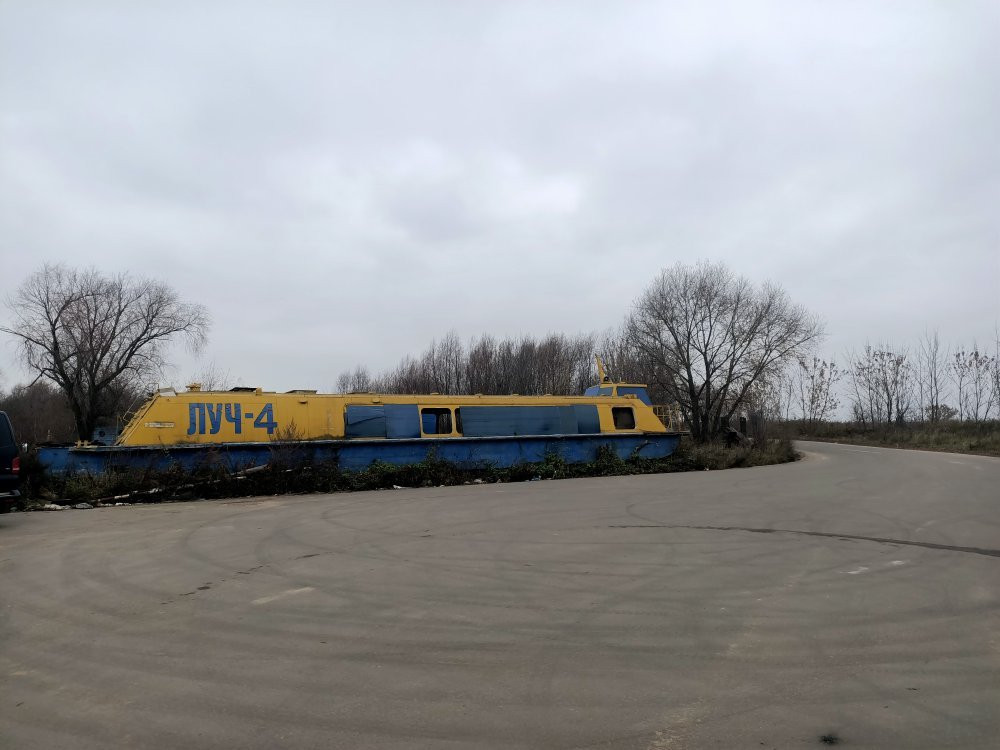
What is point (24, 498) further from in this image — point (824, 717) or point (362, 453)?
point (824, 717)

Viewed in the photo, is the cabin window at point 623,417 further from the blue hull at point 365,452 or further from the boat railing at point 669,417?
the boat railing at point 669,417

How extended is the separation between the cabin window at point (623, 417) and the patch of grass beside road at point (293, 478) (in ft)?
4.29

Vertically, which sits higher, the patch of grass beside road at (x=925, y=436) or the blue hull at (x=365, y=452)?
the blue hull at (x=365, y=452)

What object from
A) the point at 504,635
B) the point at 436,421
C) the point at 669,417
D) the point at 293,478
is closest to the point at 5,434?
the point at 293,478

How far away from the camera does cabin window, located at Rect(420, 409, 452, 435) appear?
20.0 m

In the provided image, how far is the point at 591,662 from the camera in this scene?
4453mm

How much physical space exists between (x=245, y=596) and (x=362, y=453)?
487 inches

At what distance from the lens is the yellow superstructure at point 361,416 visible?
1714 centimetres

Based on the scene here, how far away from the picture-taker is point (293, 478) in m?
16.7

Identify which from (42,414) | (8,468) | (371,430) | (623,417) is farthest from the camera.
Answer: (42,414)

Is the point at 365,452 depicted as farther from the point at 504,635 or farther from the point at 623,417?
the point at 504,635

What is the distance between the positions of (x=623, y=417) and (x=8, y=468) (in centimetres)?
1749

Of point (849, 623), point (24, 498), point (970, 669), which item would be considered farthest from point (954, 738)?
point (24, 498)

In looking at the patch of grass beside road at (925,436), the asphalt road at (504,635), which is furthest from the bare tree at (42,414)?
the patch of grass beside road at (925,436)
